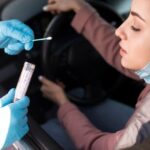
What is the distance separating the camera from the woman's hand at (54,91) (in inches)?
68.3

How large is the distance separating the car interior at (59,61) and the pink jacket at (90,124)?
67 millimetres

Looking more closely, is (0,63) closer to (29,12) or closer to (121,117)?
(29,12)

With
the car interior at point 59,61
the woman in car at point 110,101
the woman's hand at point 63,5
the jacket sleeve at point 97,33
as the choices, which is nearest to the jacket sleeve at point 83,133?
the woman in car at point 110,101

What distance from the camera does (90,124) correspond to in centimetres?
159

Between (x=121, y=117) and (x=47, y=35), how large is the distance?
476 mm

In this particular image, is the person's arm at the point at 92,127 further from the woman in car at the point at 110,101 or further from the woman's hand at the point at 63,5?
the woman's hand at the point at 63,5

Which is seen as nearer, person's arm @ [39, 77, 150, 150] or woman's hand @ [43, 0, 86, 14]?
person's arm @ [39, 77, 150, 150]

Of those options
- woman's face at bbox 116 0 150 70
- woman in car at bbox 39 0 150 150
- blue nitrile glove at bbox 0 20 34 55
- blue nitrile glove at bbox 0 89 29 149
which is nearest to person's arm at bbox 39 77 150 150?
woman in car at bbox 39 0 150 150

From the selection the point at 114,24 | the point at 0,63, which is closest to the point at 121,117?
the point at 114,24

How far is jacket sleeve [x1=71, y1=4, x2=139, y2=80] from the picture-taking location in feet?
5.64

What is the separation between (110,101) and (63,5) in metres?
0.48

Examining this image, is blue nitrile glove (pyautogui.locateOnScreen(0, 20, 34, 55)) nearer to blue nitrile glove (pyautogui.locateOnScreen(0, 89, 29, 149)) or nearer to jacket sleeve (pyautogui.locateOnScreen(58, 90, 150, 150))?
blue nitrile glove (pyautogui.locateOnScreen(0, 89, 29, 149))

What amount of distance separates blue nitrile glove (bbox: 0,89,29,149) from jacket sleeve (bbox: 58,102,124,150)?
0.30 meters

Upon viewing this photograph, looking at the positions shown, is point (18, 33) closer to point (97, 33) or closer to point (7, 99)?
point (7, 99)
